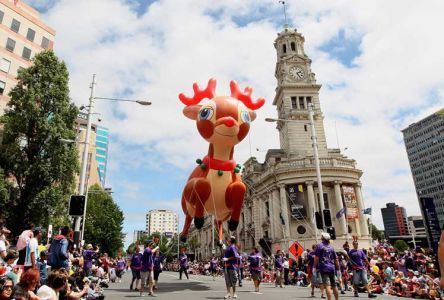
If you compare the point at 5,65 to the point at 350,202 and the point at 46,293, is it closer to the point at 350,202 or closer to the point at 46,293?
the point at 46,293

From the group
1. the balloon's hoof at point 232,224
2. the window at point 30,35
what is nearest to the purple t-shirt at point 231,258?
the balloon's hoof at point 232,224

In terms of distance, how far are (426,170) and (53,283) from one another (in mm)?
134697

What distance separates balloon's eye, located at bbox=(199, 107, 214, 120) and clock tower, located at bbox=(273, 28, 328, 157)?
38782 mm

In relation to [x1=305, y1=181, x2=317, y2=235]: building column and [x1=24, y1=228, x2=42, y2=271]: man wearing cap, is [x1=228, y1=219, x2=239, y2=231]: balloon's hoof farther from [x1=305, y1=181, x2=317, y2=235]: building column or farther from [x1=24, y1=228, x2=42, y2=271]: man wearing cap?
[x1=305, y1=181, x2=317, y2=235]: building column

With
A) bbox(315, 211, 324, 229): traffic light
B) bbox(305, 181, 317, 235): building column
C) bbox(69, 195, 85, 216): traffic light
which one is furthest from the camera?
bbox(305, 181, 317, 235): building column

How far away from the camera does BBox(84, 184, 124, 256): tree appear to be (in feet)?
157

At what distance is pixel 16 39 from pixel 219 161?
30.7 m

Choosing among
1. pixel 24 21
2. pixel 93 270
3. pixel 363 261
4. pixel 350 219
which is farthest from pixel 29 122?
pixel 350 219

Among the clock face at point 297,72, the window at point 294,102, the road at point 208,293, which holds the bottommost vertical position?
the road at point 208,293

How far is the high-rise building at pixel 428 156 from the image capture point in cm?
11044

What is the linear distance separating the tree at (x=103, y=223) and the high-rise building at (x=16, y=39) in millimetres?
19215

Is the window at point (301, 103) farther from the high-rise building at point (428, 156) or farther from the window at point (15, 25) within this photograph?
the high-rise building at point (428, 156)

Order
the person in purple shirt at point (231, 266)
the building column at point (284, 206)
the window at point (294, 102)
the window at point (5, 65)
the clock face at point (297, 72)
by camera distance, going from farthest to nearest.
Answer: the clock face at point (297, 72) → the window at point (294, 102) → the building column at point (284, 206) → the window at point (5, 65) → the person in purple shirt at point (231, 266)

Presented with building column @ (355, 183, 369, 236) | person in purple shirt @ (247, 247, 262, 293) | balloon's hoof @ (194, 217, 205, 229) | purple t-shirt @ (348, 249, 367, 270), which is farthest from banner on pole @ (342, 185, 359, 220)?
purple t-shirt @ (348, 249, 367, 270)
